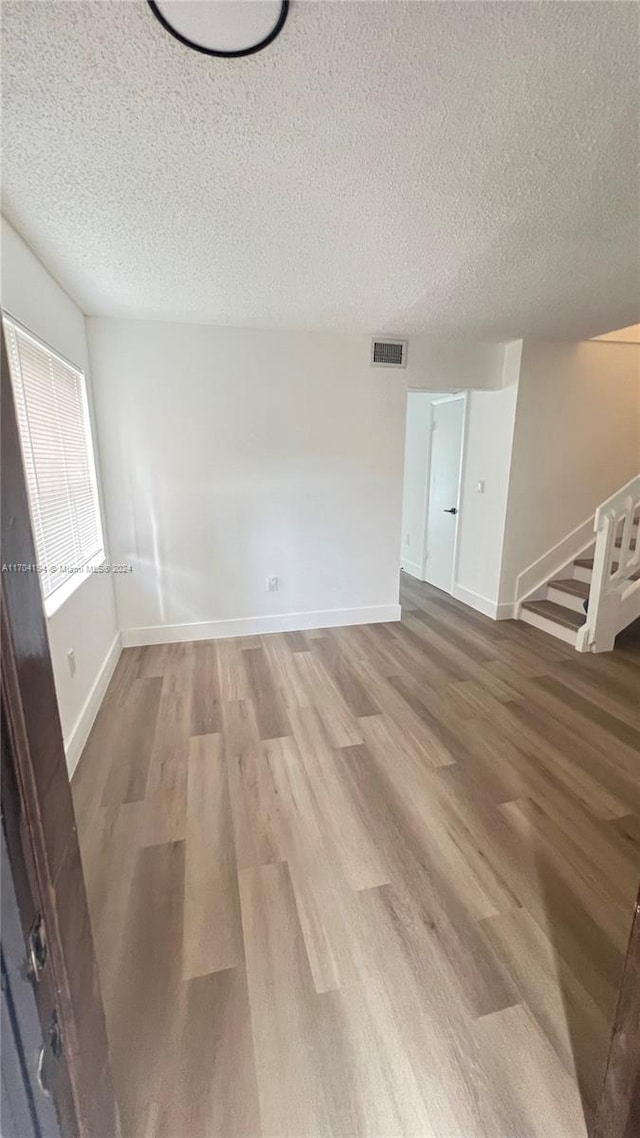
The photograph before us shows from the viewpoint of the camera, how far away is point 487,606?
4.30 m

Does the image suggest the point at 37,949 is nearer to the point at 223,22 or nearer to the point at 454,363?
the point at 223,22

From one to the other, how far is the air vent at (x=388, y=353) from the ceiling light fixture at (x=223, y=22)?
2.63m

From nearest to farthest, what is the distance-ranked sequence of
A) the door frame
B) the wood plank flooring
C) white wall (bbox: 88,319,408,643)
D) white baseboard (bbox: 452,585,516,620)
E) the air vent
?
the wood plank flooring
white wall (bbox: 88,319,408,643)
the air vent
white baseboard (bbox: 452,585,516,620)
the door frame

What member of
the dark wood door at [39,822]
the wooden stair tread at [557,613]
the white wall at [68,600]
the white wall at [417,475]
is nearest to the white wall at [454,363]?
the white wall at [417,475]

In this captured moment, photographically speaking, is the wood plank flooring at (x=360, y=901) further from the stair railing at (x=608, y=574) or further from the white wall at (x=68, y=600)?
the stair railing at (x=608, y=574)

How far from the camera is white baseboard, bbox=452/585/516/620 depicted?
420cm

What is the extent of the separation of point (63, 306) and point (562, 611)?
4.38 metres

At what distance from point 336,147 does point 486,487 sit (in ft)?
10.8

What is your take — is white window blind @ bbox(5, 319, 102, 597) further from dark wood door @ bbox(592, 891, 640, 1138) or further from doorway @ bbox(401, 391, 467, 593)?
doorway @ bbox(401, 391, 467, 593)

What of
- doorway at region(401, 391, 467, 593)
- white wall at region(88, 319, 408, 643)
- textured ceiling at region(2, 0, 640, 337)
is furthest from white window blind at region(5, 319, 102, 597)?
doorway at region(401, 391, 467, 593)

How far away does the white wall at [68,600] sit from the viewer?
1.88m

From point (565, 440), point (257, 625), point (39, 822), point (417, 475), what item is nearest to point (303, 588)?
point (257, 625)

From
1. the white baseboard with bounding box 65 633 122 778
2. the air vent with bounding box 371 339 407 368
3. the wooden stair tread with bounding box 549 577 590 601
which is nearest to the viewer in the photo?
the white baseboard with bounding box 65 633 122 778

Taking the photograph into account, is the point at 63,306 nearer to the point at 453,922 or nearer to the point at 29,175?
the point at 29,175
